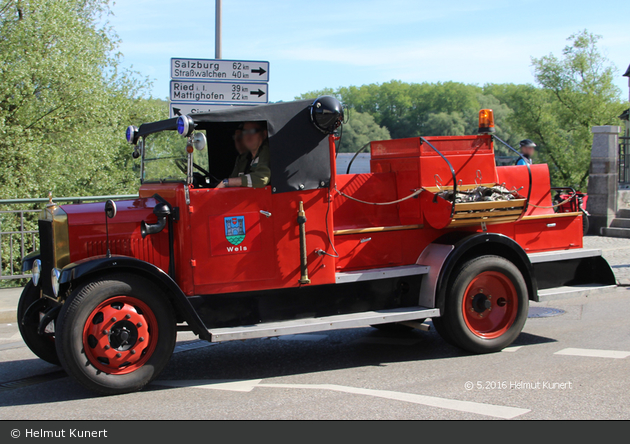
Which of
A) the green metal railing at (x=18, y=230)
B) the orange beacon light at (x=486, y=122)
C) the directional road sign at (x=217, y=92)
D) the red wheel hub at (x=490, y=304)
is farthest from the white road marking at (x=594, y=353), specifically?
the green metal railing at (x=18, y=230)

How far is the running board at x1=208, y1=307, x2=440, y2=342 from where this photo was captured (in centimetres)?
479

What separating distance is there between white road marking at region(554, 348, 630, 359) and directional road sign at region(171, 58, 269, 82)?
5975 millimetres

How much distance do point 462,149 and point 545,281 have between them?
167 centimetres

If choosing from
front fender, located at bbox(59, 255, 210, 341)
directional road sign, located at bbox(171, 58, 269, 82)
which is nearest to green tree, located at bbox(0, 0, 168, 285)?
directional road sign, located at bbox(171, 58, 269, 82)

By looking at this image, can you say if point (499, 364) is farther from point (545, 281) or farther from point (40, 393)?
point (40, 393)

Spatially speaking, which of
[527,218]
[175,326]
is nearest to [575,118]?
[527,218]

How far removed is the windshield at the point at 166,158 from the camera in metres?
5.21

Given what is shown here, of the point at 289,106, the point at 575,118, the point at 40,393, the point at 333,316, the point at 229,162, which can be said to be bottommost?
the point at 40,393

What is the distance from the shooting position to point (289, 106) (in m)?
5.23

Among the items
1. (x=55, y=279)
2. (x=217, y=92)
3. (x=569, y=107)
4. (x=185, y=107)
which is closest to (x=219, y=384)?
(x=55, y=279)

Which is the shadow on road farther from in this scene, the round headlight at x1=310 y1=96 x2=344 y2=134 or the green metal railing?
the green metal railing

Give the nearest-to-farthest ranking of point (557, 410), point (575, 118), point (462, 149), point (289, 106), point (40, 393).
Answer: point (557, 410)
point (40, 393)
point (289, 106)
point (462, 149)
point (575, 118)

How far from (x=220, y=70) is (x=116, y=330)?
5511 mm

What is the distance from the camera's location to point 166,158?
5.77 metres
